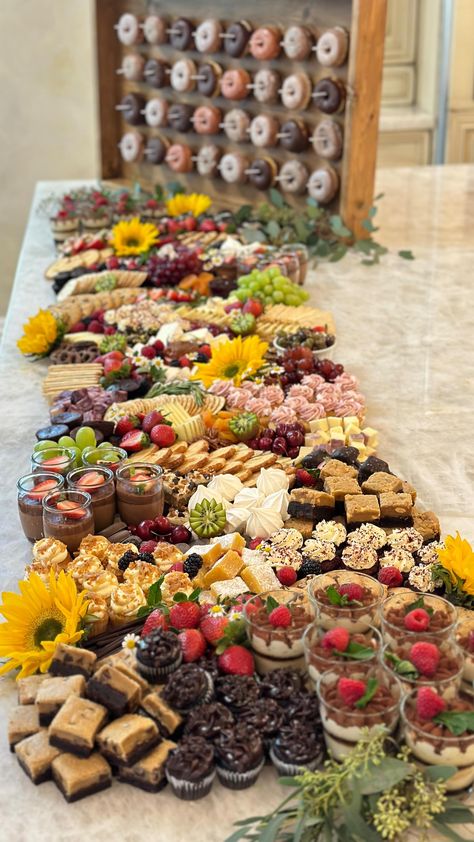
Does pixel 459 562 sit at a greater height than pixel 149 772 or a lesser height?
greater

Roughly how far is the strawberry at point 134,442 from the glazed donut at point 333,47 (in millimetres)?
2144

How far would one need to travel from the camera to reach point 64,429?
261 centimetres

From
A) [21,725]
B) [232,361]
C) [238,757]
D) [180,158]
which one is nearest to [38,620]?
[21,725]

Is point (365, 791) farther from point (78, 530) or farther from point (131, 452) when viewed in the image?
point (131, 452)

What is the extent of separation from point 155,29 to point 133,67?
0.24 metres

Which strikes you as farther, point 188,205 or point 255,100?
point 188,205

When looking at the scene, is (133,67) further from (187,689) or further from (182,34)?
(187,689)

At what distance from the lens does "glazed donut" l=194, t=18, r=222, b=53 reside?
458 centimetres

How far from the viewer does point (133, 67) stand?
508 cm

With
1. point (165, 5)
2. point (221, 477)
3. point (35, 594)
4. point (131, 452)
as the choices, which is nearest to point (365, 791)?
point (35, 594)

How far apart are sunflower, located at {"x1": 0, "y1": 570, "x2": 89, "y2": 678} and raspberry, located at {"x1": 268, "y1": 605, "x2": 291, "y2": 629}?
35cm

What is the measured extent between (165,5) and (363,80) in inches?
54.0

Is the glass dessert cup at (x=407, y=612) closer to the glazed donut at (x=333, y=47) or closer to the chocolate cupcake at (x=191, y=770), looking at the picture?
the chocolate cupcake at (x=191, y=770)

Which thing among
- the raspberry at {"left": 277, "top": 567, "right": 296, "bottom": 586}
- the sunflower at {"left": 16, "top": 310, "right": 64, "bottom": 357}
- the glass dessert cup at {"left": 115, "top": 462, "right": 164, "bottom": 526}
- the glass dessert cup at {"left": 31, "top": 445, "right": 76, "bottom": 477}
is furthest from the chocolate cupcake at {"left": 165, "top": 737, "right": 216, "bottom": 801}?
the sunflower at {"left": 16, "top": 310, "right": 64, "bottom": 357}
